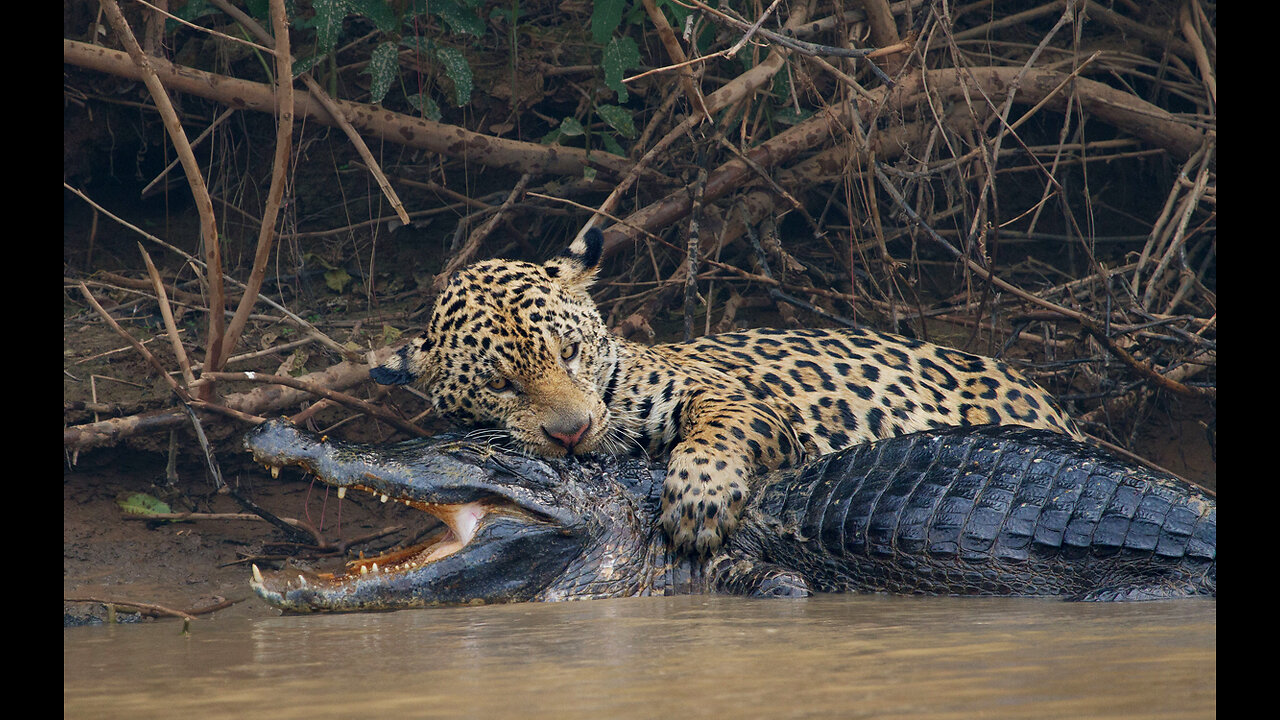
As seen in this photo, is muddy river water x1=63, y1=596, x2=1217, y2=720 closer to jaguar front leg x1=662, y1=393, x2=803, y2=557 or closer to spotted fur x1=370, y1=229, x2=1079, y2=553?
jaguar front leg x1=662, y1=393, x2=803, y2=557

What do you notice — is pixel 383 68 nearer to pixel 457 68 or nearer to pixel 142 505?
pixel 457 68

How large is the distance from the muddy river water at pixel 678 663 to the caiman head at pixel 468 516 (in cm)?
28

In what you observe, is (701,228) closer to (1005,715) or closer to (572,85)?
(572,85)

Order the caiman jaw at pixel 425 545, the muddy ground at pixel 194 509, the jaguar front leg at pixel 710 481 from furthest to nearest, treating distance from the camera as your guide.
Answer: the muddy ground at pixel 194 509, the jaguar front leg at pixel 710 481, the caiman jaw at pixel 425 545

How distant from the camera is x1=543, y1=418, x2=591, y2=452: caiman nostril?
13.7 feet

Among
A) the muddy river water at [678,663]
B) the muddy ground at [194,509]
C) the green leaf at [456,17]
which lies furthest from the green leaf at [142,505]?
the green leaf at [456,17]

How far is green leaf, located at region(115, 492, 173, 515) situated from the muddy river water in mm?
1471

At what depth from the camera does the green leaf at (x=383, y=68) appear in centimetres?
551

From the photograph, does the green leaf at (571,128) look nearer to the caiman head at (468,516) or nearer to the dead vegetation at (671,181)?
the dead vegetation at (671,181)

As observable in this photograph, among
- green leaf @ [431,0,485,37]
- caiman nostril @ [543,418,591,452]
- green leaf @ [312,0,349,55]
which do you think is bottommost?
caiman nostril @ [543,418,591,452]

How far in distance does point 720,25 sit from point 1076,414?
266 centimetres

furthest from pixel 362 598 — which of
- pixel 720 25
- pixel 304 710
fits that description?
pixel 720 25

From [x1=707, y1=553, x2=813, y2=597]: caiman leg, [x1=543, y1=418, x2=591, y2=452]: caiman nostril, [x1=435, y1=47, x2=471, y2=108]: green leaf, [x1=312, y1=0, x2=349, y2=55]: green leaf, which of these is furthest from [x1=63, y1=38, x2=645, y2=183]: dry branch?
[x1=707, y1=553, x2=813, y2=597]: caiman leg

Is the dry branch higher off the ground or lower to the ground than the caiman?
higher
